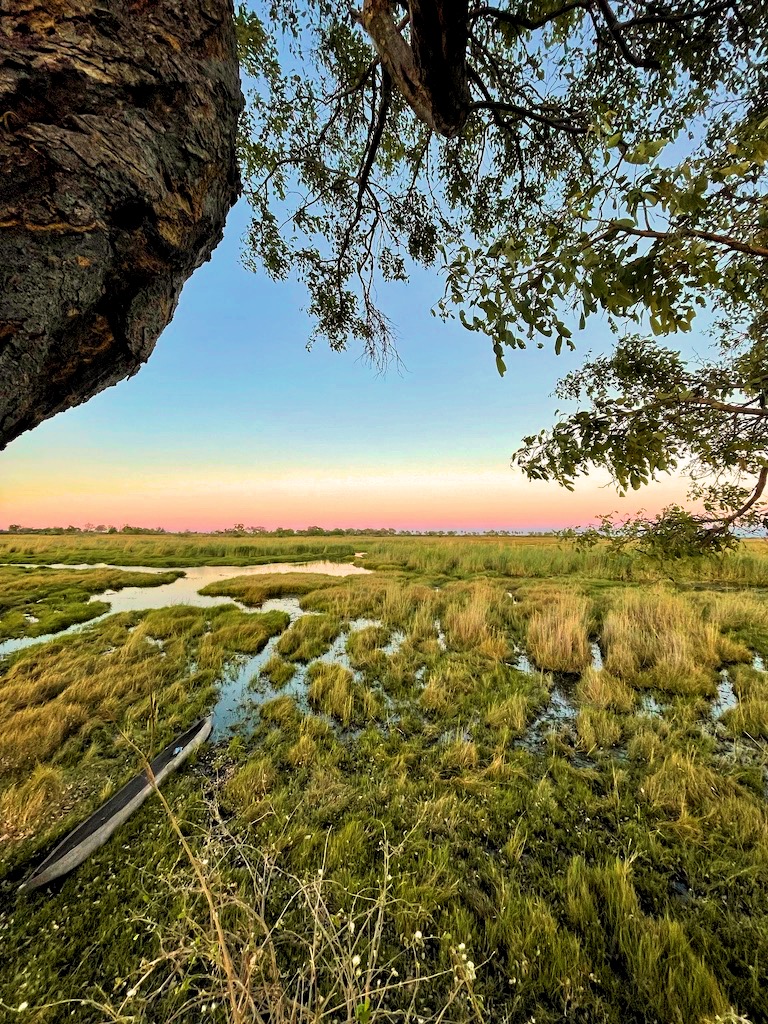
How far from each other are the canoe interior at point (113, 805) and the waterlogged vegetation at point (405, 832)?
0.75ft

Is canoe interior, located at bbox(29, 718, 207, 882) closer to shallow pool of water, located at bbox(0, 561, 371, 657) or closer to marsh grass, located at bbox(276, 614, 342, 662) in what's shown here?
marsh grass, located at bbox(276, 614, 342, 662)

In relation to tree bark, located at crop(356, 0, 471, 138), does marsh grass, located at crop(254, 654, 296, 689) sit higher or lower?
lower

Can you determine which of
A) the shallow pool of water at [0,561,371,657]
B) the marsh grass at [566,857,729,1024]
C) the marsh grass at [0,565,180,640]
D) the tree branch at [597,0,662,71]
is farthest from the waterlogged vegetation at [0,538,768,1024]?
the tree branch at [597,0,662,71]

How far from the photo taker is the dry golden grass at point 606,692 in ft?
20.8

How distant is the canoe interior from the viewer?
11.2 feet

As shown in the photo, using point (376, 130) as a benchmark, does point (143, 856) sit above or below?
below

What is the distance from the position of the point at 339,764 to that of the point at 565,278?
5724 mm

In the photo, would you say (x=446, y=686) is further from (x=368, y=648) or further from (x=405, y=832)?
(x=405, y=832)

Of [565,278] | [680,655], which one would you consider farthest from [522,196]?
[680,655]

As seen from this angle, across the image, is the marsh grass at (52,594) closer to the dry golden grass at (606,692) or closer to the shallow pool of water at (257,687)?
the shallow pool of water at (257,687)

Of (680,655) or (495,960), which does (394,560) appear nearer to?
(680,655)

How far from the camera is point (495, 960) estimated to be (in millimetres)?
2646

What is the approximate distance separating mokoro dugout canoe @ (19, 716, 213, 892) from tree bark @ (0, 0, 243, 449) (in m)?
2.92

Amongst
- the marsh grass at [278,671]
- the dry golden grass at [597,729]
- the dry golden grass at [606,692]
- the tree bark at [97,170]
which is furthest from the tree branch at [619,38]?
the marsh grass at [278,671]
